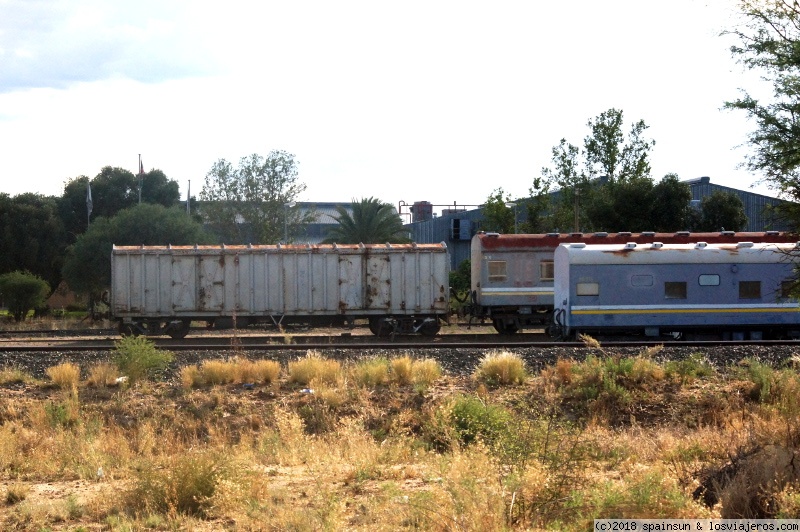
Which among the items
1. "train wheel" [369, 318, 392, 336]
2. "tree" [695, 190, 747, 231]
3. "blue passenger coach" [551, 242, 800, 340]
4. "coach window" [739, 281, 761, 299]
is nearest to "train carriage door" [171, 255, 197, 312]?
"train wheel" [369, 318, 392, 336]

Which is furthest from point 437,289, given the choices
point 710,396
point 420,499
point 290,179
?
point 290,179

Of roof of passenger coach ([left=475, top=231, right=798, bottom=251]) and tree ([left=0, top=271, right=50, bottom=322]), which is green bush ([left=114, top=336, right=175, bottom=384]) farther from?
tree ([left=0, top=271, right=50, bottom=322])

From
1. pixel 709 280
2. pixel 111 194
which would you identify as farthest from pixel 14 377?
pixel 111 194

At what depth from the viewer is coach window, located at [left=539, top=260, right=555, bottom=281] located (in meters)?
27.2

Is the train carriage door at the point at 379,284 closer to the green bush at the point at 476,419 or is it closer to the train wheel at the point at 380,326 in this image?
the train wheel at the point at 380,326

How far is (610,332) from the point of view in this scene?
2283 cm

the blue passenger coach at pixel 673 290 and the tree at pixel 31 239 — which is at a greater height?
the tree at pixel 31 239

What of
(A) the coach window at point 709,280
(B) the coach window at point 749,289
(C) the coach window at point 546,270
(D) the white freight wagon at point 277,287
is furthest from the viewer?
(D) the white freight wagon at point 277,287

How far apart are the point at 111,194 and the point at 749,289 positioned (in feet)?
149

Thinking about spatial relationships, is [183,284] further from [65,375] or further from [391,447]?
[391,447]

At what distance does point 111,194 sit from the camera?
2243 inches

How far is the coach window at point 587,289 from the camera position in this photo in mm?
22734

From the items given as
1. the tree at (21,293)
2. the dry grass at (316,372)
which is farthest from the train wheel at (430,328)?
the tree at (21,293)

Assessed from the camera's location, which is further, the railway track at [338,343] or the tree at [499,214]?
the tree at [499,214]
